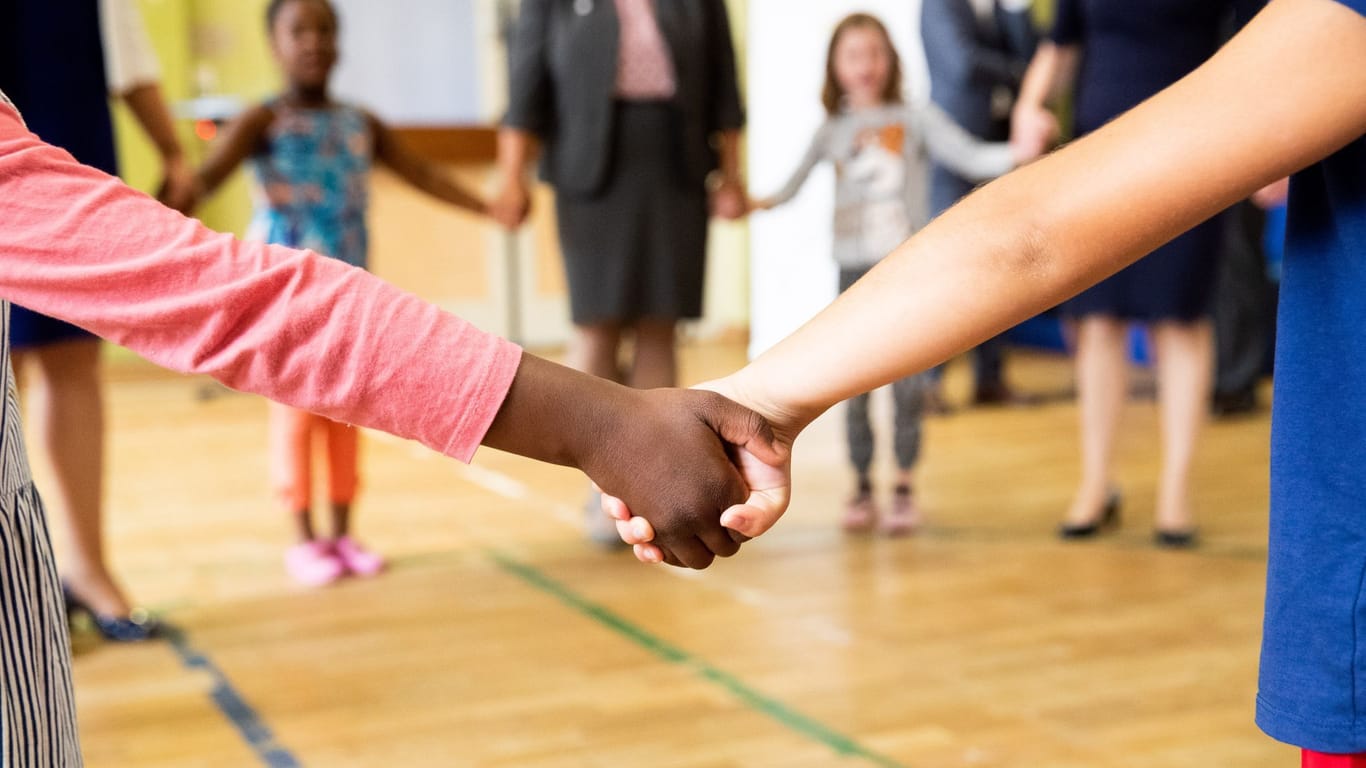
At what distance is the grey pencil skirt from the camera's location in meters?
2.86

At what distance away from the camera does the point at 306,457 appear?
272cm

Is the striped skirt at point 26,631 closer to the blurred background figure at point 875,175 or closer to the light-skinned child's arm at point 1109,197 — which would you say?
the light-skinned child's arm at point 1109,197

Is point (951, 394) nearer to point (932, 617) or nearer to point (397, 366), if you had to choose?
point (932, 617)

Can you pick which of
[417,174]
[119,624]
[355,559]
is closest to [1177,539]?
[355,559]

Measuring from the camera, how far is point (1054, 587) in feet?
8.39

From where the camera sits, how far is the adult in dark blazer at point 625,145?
284 cm

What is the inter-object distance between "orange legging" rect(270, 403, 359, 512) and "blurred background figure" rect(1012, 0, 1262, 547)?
1.50 m

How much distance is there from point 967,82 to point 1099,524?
7.55ft

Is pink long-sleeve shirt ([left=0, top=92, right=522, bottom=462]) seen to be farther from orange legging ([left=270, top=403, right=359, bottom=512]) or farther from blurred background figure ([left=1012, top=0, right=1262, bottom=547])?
blurred background figure ([left=1012, top=0, right=1262, bottom=547])

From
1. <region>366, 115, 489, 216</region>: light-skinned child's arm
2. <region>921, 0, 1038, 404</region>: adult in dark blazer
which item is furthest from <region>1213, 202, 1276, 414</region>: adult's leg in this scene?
<region>366, 115, 489, 216</region>: light-skinned child's arm

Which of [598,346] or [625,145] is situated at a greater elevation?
[625,145]

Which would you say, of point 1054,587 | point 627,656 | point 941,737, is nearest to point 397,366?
point 941,737

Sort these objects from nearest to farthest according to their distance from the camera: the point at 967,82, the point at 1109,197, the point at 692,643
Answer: the point at 1109,197 < the point at 692,643 < the point at 967,82

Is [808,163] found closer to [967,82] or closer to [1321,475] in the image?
[967,82]
